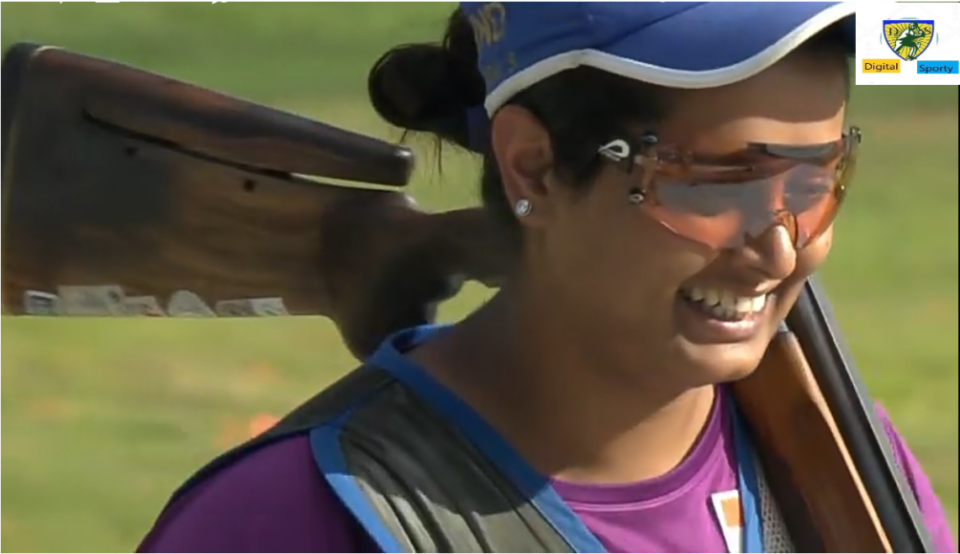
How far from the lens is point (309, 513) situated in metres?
1.47

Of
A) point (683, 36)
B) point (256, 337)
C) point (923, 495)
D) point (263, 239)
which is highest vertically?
point (683, 36)

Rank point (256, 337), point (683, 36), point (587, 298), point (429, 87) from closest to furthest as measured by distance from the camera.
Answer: point (683, 36) → point (587, 298) → point (429, 87) → point (256, 337)

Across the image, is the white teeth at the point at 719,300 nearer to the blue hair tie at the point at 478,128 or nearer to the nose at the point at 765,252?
the nose at the point at 765,252

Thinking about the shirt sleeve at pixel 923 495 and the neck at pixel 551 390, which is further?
the shirt sleeve at pixel 923 495

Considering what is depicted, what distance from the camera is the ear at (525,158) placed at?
151cm

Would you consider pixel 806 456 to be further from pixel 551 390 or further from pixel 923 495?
pixel 551 390

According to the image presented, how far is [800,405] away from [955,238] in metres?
5.55

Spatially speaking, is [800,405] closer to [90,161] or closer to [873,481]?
[873,481]

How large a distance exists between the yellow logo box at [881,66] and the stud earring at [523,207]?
366 mm

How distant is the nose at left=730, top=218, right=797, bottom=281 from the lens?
1489 mm

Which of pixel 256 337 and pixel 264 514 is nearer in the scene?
pixel 264 514

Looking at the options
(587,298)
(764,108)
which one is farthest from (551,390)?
(764,108)

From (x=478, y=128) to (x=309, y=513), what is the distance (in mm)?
376

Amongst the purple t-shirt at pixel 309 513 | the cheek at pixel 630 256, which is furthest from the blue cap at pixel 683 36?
the purple t-shirt at pixel 309 513
